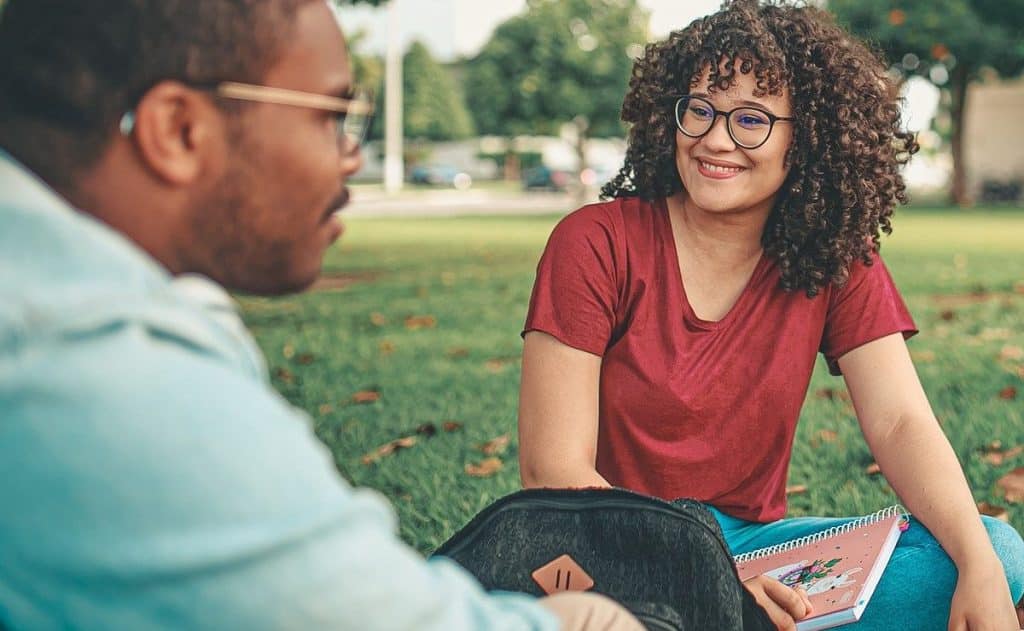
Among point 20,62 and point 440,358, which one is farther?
point 440,358

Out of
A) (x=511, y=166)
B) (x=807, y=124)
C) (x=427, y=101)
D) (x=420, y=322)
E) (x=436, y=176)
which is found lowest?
(x=511, y=166)

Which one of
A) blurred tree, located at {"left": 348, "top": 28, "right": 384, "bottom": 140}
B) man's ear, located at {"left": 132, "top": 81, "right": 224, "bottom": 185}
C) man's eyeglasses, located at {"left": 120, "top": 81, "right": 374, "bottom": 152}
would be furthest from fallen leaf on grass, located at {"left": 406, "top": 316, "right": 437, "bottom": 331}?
blurred tree, located at {"left": 348, "top": 28, "right": 384, "bottom": 140}

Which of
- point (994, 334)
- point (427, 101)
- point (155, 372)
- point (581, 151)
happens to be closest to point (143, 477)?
point (155, 372)

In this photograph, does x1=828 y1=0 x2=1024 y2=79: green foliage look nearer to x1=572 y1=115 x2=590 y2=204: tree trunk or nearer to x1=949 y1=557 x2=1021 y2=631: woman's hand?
x1=572 y1=115 x2=590 y2=204: tree trunk

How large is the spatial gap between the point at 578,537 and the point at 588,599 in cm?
55

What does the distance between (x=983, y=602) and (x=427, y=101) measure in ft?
207

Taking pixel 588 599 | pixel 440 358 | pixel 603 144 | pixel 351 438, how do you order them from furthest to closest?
1. pixel 603 144
2. pixel 440 358
3. pixel 351 438
4. pixel 588 599

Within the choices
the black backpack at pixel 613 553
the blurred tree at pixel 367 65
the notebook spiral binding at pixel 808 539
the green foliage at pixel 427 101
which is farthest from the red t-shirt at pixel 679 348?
the green foliage at pixel 427 101

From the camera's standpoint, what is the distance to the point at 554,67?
3925 cm

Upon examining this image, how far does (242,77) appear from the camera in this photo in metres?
1.23

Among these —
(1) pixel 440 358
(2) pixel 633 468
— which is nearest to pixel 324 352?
(1) pixel 440 358

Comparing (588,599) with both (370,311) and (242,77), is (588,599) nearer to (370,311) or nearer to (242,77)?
(242,77)

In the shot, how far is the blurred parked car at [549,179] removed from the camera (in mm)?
48000

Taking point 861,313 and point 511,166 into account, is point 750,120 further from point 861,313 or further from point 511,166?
point 511,166
